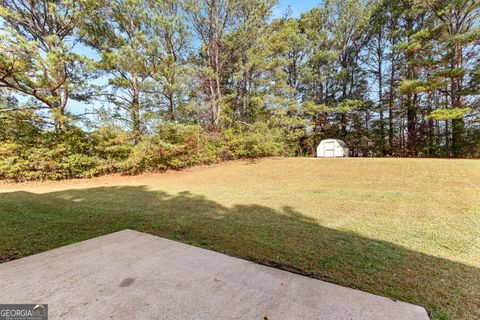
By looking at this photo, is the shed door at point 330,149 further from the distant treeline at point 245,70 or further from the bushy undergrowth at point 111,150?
the bushy undergrowth at point 111,150

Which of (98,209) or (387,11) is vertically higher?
(387,11)

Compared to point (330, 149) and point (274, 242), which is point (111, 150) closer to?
point (274, 242)

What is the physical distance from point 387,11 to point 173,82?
1774 centimetres

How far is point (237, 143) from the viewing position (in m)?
13.0

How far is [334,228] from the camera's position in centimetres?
325

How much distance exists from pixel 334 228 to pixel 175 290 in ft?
8.52

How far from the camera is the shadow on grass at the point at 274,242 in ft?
5.72

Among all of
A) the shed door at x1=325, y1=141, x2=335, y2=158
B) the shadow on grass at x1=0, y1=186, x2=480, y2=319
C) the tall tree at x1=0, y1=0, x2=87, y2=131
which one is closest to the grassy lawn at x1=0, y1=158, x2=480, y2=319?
the shadow on grass at x1=0, y1=186, x2=480, y2=319

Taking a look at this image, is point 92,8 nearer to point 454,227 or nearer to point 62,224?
point 62,224

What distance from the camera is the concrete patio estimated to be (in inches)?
51.7

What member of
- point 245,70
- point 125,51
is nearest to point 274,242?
→ point 125,51

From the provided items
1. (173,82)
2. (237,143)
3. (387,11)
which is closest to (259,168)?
(237,143)

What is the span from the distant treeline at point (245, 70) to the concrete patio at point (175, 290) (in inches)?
360

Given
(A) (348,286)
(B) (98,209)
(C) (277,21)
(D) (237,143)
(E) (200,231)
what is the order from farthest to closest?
(C) (277,21) → (D) (237,143) → (B) (98,209) → (E) (200,231) → (A) (348,286)
